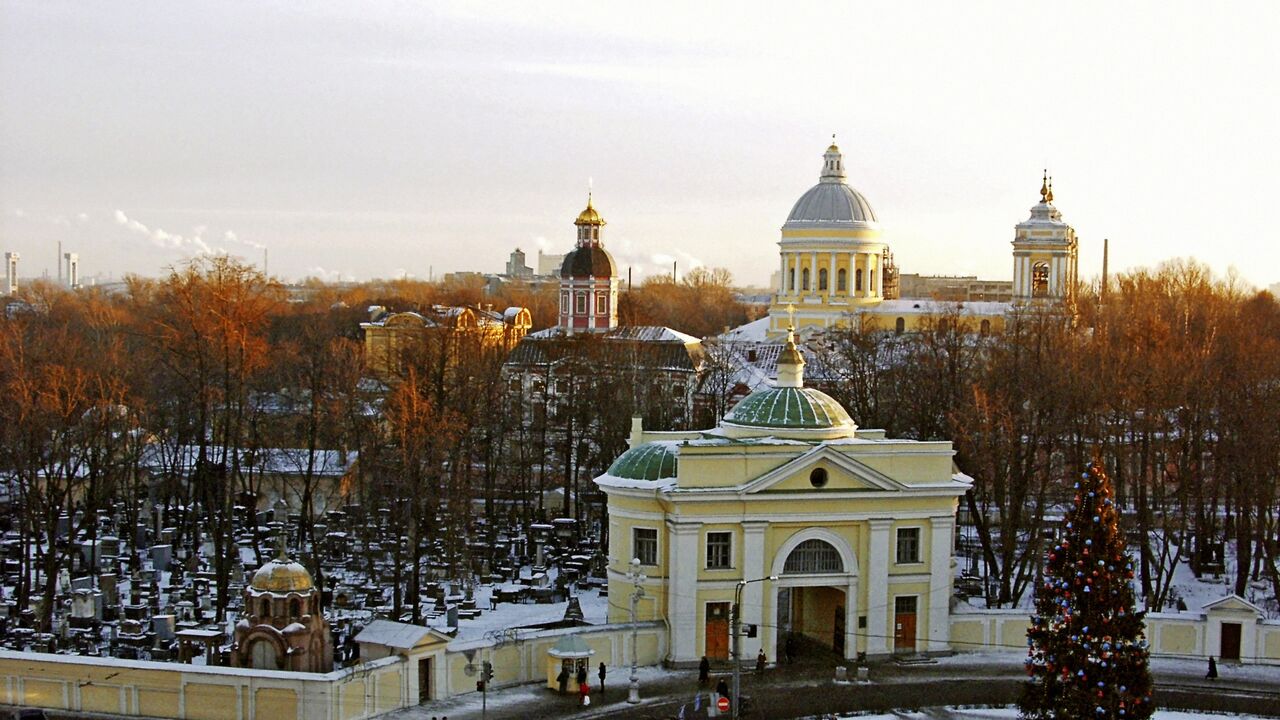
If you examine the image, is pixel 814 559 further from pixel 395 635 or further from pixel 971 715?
pixel 395 635

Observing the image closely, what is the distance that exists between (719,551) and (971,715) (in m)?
5.81

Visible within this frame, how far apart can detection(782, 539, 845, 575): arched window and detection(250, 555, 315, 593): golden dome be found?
9.50 meters

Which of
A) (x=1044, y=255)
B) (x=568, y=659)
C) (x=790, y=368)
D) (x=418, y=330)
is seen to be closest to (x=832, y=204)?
(x=1044, y=255)

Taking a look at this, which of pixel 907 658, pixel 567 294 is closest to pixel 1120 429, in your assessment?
pixel 907 658

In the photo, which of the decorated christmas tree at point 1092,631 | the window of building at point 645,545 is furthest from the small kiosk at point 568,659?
the decorated christmas tree at point 1092,631

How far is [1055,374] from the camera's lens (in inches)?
1529

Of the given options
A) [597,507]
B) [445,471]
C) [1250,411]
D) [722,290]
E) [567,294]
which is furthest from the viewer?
[722,290]

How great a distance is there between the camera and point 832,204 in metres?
69.4

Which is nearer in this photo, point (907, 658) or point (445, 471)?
point (907, 658)

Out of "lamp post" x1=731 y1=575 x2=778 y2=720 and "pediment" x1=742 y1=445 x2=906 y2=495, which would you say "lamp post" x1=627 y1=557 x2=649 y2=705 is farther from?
"pediment" x1=742 y1=445 x2=906 y2=495

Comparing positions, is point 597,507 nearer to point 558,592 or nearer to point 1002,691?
point 558,592

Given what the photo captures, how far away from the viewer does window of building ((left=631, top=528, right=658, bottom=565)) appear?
94.1ft

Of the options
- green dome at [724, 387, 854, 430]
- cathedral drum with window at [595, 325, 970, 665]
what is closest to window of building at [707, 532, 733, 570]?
cathedral drum with window at [595, 325, 970, 665]

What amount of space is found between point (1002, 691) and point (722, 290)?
132833 millimetres
